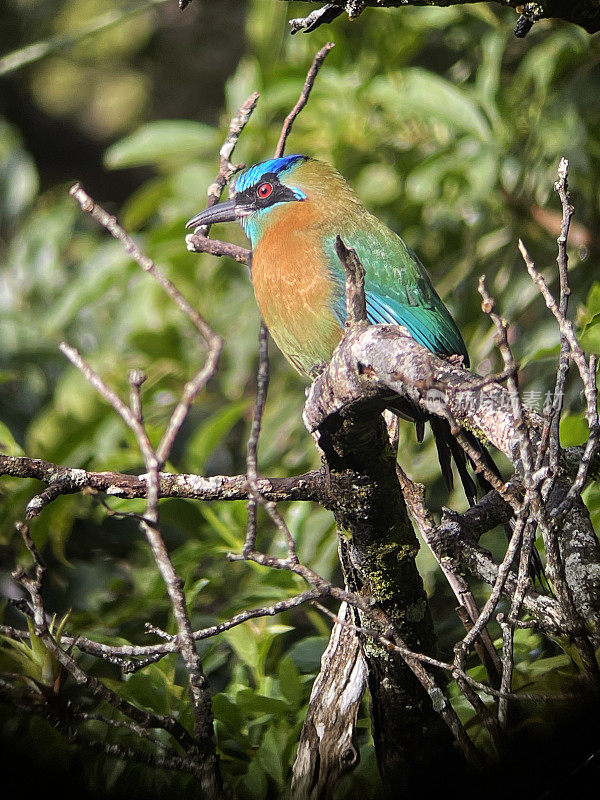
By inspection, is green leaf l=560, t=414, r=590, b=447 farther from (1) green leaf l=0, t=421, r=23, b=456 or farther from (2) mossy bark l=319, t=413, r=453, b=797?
(1) green leaf l=0, t=421, r=23, b=456

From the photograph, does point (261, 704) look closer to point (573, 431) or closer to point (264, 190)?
point (573, 431)

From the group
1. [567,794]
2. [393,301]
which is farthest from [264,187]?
[567,794]

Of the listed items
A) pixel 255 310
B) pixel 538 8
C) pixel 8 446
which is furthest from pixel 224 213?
pixel 538 8

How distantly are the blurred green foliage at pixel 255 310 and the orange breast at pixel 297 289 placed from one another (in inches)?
12.9

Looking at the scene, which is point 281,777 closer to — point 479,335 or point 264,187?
point 479,335

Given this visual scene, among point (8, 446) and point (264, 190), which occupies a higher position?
point (264, 190)

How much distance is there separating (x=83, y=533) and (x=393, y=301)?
1.44 m

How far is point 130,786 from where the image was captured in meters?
1.59

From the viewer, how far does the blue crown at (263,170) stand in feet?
9.64

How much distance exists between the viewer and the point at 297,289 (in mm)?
2613

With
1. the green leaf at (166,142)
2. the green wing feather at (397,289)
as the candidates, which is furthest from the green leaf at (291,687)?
the green leaf at (166,142)

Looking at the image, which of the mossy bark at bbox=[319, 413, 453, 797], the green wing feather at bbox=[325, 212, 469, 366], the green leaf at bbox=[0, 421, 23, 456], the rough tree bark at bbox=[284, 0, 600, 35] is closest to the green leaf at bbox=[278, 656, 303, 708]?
the mossy bark at bbox=[319, 413, 453, 797]

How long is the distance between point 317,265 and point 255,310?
80cm

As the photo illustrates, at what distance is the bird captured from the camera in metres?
2.56
